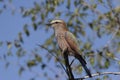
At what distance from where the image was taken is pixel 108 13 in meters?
6.90

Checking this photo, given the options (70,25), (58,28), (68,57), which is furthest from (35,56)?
(68,57)

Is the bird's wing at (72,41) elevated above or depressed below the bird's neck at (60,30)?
below

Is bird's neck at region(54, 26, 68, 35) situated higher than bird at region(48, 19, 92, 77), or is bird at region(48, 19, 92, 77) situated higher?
bird's neck at region(54, 26, 68, 35)

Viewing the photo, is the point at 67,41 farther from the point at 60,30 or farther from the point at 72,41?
the point at 60,30

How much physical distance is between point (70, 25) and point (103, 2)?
2.50 ft

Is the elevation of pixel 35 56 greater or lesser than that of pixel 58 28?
lesser

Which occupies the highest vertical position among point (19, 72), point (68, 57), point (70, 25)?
point (68, 57)

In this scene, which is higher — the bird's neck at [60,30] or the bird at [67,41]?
the bird's neck at [60,30]

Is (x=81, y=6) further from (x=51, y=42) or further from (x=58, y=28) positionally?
(x=58, y=28)

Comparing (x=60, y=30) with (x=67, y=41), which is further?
(x=60, y=30)

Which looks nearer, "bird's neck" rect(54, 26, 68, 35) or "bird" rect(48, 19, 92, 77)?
"bird" rect(48, 19, 92, 77)

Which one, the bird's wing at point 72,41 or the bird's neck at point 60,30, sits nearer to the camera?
the bird's wing at point 72,41

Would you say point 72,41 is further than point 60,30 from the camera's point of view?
No

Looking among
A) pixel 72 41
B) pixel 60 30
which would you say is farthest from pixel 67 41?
pixel 60 30
